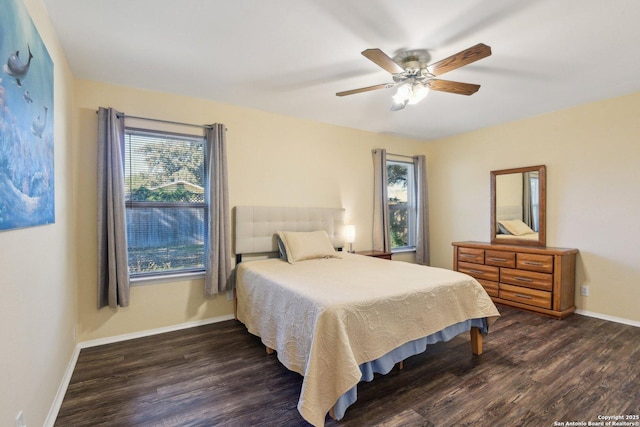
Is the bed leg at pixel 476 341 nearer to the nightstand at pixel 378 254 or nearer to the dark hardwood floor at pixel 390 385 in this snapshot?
the dark hardwood floor at pixel 390 385

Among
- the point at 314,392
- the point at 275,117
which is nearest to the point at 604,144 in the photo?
the point at 275,117

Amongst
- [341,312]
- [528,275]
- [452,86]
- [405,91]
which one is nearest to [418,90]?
[405,91]

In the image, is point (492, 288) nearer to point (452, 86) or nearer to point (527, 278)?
point (527, 278)

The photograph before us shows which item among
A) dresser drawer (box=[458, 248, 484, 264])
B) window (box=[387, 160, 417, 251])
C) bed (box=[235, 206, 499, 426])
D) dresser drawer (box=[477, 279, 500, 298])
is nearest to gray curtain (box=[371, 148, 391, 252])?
window (box=[387, 160, 417, 251])

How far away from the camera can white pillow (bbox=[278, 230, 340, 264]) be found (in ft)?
11.4

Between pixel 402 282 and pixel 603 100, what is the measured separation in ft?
11.2

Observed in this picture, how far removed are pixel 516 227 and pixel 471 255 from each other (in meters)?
0.72

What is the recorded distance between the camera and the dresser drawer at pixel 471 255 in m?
4.31

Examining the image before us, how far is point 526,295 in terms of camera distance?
3803 mm

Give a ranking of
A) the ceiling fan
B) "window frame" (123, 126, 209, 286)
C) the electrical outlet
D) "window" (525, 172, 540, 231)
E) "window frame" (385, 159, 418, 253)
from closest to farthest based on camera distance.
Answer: the electrical outlet
the ceiling fan
"window frame" (123, 126, 209, 286)
"window" (525, 172, 540, 231)
"window frame" (385, 159, 418, 253)

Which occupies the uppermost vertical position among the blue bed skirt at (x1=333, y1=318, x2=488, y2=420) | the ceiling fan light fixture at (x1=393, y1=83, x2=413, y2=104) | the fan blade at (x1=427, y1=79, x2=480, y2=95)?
the fan blade at (x1=427, y1=79, x2=480, y2=95)

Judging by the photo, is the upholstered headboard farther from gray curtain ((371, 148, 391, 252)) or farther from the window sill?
gray curtain ((371, 148, 391, 252))

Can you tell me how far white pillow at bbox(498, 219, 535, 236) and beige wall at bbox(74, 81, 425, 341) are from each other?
6.36ft

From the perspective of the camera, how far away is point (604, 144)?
354cm
